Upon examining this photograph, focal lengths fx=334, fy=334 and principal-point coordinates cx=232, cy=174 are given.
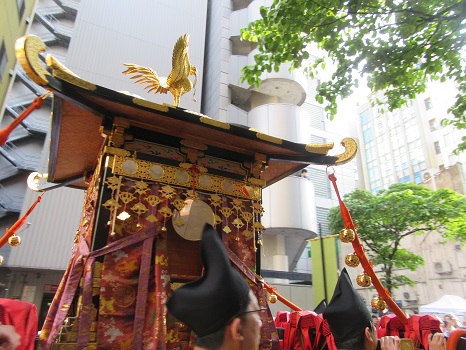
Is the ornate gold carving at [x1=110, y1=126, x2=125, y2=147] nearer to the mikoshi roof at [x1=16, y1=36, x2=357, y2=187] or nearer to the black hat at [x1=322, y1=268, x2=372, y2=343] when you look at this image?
the mikoshi roof at [x1=16, y1=36, x2=357, y2=187]

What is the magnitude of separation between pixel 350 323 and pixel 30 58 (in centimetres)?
423

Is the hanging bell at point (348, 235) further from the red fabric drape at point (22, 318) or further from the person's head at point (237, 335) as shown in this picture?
the red fabric drape at point (22, 318)

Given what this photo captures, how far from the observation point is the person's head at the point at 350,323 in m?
2.92

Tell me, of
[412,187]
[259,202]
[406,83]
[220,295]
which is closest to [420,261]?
[412,187]

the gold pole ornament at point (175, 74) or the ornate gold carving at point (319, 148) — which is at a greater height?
the gold pole ornament at point (175, 74)

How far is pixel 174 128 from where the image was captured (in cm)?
490

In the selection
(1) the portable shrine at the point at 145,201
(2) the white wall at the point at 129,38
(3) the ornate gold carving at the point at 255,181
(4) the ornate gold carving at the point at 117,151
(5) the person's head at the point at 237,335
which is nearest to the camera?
(5) the person's head at the point at 237,335

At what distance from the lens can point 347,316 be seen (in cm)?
314

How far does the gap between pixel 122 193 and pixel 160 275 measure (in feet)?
3.92

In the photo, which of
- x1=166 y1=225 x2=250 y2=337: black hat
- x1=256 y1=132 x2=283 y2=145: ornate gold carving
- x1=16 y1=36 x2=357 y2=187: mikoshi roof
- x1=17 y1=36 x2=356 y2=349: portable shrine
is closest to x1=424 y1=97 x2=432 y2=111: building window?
x1=16 y1=36 x2=357 y2=187: mikoshi roof

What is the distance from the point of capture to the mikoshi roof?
3842 millimetres

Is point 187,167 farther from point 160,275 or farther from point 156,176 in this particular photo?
point 160,275

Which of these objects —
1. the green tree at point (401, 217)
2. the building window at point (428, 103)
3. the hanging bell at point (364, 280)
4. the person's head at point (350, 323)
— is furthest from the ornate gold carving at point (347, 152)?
the building window at point (428, 103)

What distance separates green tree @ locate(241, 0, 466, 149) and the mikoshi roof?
6.14 ft
